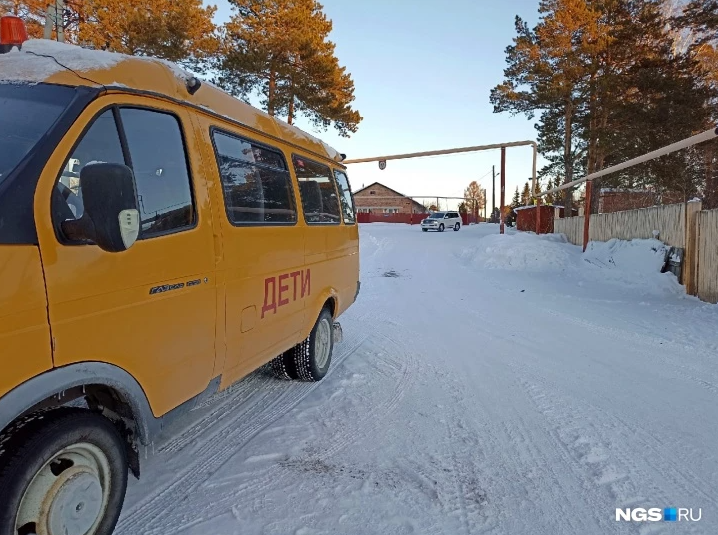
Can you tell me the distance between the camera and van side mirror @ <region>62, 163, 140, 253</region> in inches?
70.4

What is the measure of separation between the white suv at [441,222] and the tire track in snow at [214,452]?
1291 inches

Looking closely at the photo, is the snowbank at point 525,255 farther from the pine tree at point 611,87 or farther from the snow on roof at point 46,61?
the snow on roof at point 46,61

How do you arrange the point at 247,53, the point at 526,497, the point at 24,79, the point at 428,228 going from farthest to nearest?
the point at 428,228, the point at 247,53, the point at 526,497, the point at 24,79

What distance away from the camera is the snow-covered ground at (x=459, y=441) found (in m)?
2.58

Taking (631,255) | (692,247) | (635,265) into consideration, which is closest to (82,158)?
(692,247)

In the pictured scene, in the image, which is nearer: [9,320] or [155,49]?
[9,320]

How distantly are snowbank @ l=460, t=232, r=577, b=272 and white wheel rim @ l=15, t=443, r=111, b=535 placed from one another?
13.5 m

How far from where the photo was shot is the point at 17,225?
5.59ft

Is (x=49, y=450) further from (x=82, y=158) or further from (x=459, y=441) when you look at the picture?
(x=459, y=441)

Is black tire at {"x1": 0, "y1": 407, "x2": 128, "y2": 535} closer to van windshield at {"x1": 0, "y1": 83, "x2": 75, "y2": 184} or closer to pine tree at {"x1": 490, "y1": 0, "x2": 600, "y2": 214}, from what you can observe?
van windshield at {"x1": 0, "y1": 83, "x2": 75, "y2": 184}

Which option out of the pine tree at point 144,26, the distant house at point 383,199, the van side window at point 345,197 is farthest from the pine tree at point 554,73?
the distant house at point 383,199

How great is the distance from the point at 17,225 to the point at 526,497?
2.97 metres

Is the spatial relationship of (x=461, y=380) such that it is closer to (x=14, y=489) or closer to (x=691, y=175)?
(x=14, y=489)

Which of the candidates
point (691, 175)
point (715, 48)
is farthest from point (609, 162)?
point (715, 48)
